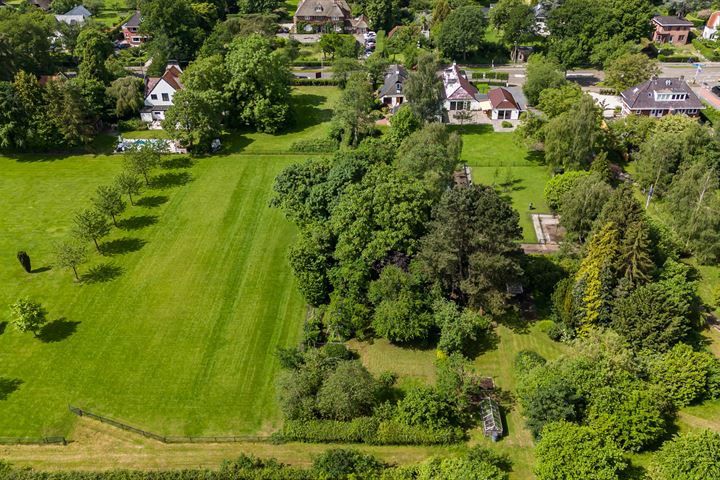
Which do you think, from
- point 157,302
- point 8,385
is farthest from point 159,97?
point 8,385

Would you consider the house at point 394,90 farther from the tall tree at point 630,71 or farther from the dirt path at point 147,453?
the dirt path at point 147,453

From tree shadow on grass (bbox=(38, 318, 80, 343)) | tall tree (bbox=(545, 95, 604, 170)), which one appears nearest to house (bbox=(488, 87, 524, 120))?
tall tree (bbox=(545, 95, 604, 170))

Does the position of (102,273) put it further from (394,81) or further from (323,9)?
(323,9)

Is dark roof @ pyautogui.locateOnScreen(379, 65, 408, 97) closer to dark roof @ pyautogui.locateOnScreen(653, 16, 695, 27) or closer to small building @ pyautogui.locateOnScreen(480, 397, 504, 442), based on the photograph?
small building @ pyautogui.locateOnScreen(480, 397, 504, 442)

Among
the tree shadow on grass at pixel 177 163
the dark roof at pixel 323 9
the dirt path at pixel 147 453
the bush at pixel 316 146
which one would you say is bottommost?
the dirt path at pixel 147 453

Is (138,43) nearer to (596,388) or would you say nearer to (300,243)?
(300,243)

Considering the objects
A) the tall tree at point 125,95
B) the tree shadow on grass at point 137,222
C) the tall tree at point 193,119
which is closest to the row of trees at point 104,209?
the tree shadow on grass at point 137,222

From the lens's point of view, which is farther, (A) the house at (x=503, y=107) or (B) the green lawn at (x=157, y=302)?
(A) the house at (x=503, y=107)
